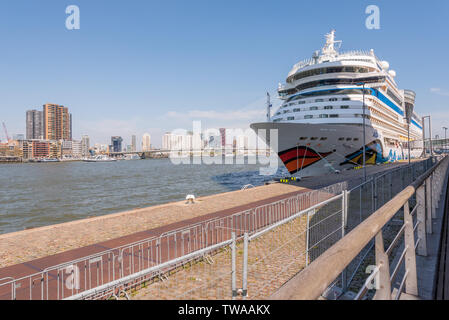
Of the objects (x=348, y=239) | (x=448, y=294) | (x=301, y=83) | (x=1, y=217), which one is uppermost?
(x=301, y=83)

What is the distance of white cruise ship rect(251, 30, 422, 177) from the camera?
26.1 meters

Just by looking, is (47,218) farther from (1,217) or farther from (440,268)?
(440,268)

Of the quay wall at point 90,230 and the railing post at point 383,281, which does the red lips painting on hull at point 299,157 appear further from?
the railing post at point 383,281

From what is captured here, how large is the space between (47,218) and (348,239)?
22153 millimetres

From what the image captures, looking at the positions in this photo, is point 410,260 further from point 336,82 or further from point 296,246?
point 336,82

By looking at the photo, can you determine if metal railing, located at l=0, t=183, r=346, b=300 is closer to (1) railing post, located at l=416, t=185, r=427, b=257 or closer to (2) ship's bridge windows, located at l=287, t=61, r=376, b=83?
(1) railing post, located at l=416, t=185, r=427, b=257

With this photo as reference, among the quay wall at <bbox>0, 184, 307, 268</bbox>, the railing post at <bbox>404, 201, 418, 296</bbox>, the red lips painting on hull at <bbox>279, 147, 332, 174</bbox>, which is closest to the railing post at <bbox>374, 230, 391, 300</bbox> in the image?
the railing post at <bbox>404, 201, 418, 296</bbox>

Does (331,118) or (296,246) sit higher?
(331,118)

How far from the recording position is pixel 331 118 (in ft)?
91.2

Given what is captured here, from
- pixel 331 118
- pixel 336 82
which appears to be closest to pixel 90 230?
pixel 331 118

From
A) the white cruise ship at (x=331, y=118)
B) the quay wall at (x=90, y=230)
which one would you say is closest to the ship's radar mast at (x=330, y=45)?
the white cruise ship at (x=331, y=118)

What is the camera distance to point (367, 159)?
32.7 m

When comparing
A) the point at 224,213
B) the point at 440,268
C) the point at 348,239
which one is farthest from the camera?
the point at 224,213
